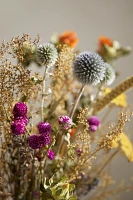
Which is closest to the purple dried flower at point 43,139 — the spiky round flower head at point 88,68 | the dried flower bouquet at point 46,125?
the dried flower bouquet at point 46,125

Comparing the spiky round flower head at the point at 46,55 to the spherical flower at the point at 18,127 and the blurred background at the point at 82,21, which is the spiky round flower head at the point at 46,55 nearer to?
the spherical flower at the point at 18,127

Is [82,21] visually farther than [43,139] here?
Yes

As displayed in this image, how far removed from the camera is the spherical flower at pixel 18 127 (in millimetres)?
666

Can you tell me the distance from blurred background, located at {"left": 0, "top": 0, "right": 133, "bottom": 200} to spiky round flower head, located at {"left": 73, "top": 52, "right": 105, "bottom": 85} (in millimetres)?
474

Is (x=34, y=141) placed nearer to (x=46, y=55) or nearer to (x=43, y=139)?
(x=43, y=139)

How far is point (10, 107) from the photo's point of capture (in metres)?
0.70

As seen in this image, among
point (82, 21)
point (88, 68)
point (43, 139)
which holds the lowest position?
point (43, 139)

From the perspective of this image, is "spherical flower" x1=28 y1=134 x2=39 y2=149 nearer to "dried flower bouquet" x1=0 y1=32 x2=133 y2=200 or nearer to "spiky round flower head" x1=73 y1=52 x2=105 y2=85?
"dried flower bouquet" x1=0 y1=32 x2=133 y2=200

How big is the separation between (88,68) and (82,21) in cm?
54

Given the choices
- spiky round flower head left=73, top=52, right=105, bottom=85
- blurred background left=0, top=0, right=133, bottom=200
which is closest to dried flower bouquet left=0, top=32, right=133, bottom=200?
spiky round flower head left=73, top=52, right=105, bottom=85

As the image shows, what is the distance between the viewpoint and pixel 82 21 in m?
1.26

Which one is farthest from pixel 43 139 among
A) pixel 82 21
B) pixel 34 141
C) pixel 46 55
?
pixel 82 21

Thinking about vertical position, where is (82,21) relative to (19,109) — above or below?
above

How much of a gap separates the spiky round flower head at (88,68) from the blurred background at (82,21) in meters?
0.47
